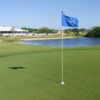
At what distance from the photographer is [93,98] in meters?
6.54

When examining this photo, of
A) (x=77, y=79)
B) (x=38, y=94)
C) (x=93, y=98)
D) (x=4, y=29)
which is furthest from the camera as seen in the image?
(x=4, y=29)

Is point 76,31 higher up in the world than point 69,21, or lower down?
lower down

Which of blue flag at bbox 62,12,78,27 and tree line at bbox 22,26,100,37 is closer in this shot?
blue flag at bbox 62,12,78,27

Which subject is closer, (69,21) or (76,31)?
(69,21)

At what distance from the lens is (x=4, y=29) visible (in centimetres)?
15500

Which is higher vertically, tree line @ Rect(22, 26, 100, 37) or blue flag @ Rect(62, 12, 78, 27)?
blue flag @ Rect(62, 12, 78, 27)

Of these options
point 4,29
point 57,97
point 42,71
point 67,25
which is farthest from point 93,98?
point 4,29

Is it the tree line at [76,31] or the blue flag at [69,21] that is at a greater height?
the blue flag at [69,21]

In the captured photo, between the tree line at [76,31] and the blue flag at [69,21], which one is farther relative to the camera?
the tree line at [76,31]

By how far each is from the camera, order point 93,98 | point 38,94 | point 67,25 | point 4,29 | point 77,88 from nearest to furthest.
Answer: point 93,98, point 38,94, point 77,88, point 67,25, point 4,29

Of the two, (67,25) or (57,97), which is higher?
(67,25)

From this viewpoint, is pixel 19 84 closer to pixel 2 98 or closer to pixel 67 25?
pixel 2 98

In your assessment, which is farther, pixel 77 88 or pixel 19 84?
pixel 19 84

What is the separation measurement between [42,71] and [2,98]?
13.7 ft
